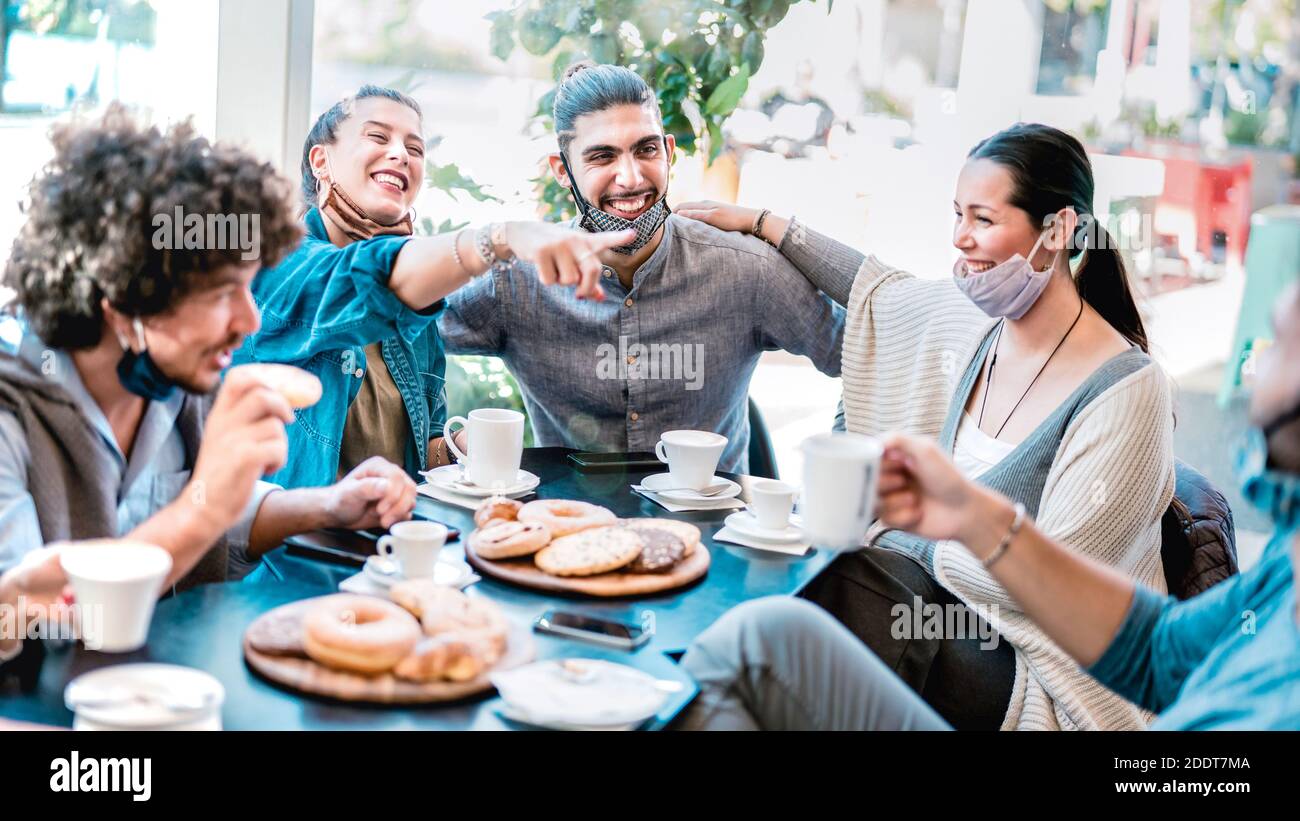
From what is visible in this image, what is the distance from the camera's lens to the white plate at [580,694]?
50.4 inches

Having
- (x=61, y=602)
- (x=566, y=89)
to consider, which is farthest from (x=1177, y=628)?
(x=566, y=89)

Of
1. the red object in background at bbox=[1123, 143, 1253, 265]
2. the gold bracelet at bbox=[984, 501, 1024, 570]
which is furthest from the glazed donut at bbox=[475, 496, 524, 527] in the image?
the red object in background at bbox=[1123, 143, 1253, 265]

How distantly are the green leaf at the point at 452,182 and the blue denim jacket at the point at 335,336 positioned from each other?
31.8 inches

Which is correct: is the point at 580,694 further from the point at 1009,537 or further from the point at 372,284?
the point at 372,284

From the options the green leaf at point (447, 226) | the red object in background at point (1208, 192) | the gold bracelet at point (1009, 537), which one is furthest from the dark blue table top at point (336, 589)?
the red object in background at point (1208, 192)

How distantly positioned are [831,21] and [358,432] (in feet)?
7.44

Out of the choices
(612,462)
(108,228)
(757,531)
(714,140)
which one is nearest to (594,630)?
(757,531)

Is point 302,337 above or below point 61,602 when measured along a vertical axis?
above

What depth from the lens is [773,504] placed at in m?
2.01

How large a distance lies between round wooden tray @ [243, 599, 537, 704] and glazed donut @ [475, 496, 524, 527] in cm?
52

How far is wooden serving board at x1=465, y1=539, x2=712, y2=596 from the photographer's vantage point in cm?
170

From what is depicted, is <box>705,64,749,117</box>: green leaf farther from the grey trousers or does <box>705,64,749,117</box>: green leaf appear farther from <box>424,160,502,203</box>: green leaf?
the grey trousers

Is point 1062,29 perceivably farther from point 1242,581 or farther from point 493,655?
point 493,655

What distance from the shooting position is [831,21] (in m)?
3.96
